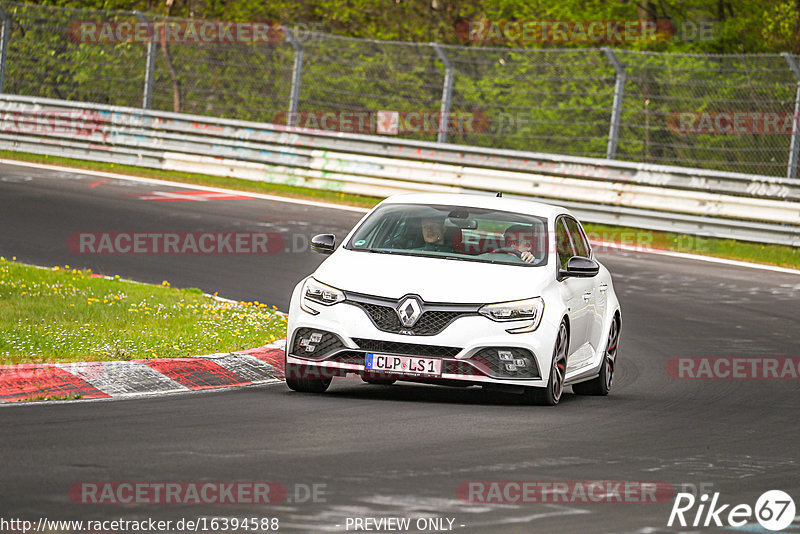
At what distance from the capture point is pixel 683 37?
121 feet

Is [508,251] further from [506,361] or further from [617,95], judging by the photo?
[617,95]

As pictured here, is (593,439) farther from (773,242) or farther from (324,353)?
(773,242)

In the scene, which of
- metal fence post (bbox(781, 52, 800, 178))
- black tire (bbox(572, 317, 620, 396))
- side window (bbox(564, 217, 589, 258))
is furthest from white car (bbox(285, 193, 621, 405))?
metal fence post (bbox(781, 52, 800, 178))

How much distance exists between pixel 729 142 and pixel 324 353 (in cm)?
1483

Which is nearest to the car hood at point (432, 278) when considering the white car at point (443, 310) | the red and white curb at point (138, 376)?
the white car at point (443, 310)

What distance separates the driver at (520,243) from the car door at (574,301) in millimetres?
251

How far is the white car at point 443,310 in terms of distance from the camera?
970cm

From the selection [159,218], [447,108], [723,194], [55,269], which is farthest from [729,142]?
[55,269]

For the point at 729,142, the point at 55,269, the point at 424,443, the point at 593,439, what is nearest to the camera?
the point at 424,443

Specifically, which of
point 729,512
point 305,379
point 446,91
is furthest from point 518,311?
point 446,91

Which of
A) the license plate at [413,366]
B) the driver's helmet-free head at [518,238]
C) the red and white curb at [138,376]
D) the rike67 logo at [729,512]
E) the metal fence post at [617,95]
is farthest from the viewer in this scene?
the metal fence post at [617,95]

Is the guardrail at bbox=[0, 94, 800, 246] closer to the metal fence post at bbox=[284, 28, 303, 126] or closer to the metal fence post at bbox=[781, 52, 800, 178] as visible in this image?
the metal fence post at bbox=[781, 52, 800, 178]

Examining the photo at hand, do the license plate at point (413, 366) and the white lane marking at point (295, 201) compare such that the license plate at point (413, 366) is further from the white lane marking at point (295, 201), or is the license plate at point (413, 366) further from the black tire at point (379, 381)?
the white lane marking at point (295, 201)

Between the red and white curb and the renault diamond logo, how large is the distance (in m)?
1.49
